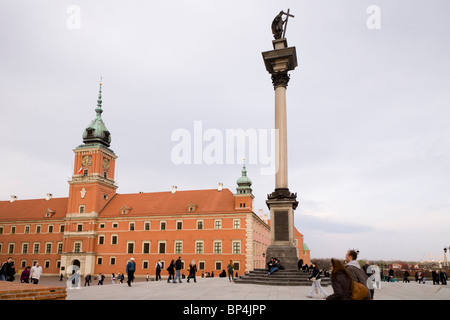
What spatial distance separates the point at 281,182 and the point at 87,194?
50.1 m

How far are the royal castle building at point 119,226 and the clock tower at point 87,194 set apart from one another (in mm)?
168

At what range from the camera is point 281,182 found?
1956 centimetres

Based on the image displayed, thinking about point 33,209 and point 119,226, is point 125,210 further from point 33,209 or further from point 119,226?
point 33,209

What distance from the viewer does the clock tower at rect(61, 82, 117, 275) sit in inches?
2315

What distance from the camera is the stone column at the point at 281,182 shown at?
18641 mm

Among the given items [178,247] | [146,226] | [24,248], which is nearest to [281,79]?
[178,247]

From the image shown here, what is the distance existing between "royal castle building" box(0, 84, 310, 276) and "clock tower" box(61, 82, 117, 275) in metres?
0.17

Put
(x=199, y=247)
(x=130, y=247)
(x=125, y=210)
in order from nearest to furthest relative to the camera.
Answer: (x=199, y=247)
(x=130, y=247)
(x=125, y=210)

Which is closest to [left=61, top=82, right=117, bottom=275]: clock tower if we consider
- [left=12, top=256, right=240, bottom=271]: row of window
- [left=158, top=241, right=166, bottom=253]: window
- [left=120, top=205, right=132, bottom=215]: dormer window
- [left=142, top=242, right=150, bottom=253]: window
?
[left=12, top=256, right=240, bottom=271]: row of window

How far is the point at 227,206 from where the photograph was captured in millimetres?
55438

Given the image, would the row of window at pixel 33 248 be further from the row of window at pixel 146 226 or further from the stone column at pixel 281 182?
the stone column at pixel 281 182

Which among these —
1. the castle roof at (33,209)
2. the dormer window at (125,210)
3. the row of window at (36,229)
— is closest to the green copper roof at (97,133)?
the dormer window at (125,210)
